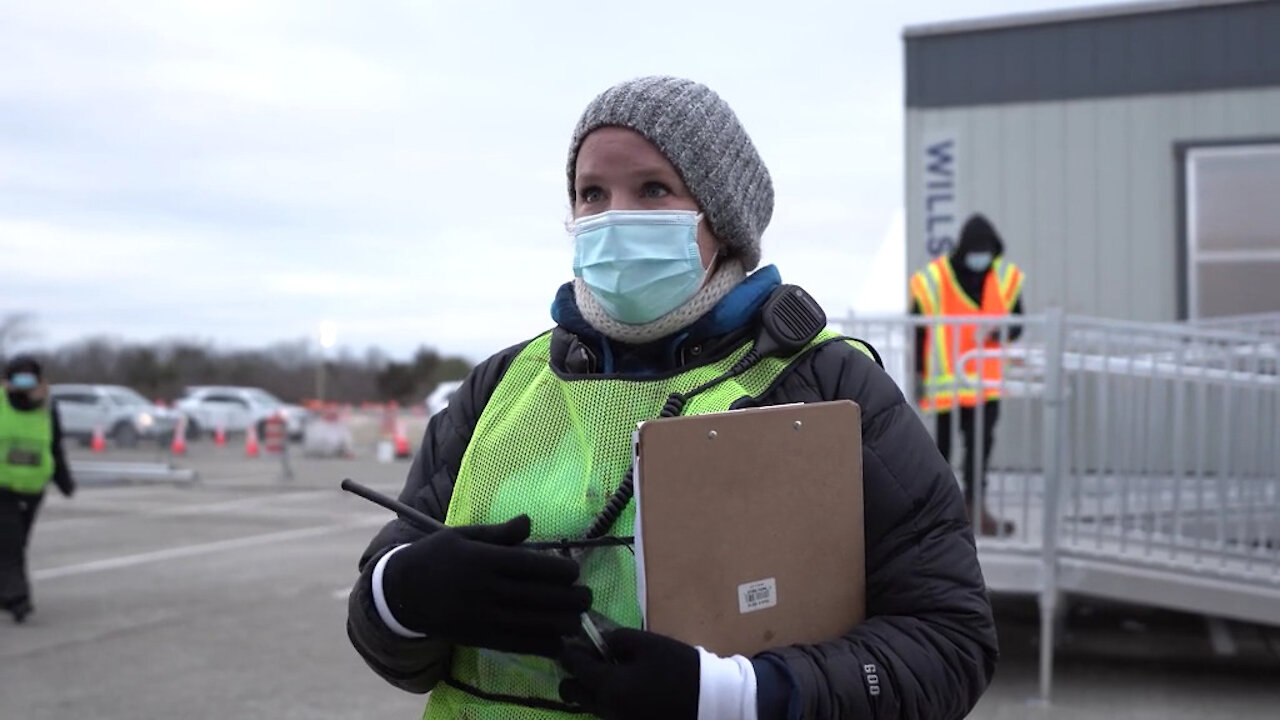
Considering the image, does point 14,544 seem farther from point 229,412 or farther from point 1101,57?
point 229,412

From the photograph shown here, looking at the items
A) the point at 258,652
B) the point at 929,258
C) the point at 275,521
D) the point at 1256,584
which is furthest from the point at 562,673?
the point at 275,521

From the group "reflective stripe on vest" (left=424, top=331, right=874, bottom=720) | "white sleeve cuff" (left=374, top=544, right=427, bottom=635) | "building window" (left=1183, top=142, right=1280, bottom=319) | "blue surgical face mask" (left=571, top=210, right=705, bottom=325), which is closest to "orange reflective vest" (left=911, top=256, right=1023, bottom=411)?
"building window" (left=1183, top=142, right=1280, bottom=319)

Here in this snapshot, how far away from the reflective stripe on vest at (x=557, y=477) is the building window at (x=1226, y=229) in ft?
28.6

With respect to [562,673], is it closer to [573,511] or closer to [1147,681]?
[573,511]

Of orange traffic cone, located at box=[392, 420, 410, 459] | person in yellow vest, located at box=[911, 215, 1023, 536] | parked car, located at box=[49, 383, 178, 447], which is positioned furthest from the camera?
parked car, located at box=[49, 383, 178, 447]

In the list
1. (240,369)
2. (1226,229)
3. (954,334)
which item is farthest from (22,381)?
(240,369)

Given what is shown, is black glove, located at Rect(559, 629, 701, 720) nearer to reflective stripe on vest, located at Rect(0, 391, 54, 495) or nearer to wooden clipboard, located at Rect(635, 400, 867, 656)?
wooden clipboard, located at Rect(635, 400, 867, 656)

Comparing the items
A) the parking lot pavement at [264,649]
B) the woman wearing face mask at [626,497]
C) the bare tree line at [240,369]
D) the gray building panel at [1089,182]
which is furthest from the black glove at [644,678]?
the bare tree line at [240,369]

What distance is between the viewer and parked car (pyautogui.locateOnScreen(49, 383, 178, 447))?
29.9 metres

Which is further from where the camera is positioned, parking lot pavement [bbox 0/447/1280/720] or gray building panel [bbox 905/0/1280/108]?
gray building panel [bbox 905/0/1280/108]

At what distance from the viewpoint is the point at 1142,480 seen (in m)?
5.93

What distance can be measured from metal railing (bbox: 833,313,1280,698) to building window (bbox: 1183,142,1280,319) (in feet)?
11.8

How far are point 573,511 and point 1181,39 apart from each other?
9.34 metres

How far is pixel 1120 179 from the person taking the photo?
31.5 ft
